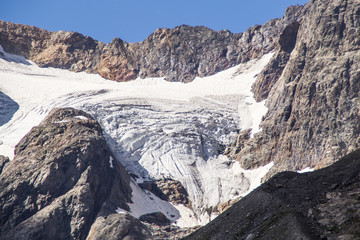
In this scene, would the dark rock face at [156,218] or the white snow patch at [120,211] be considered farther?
the dark rock face at [156,218]

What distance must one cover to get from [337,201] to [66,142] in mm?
66206

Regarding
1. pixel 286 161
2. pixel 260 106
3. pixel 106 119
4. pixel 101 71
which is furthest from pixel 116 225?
pixel 101 71

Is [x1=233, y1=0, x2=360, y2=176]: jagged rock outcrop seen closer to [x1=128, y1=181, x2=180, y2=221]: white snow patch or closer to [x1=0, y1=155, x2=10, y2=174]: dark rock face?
[x1=128, y1=181, x2=180, y2=221]: white snow patch

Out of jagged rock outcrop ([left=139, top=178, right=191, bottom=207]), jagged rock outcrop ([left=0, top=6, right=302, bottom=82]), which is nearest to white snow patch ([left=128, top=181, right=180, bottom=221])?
jagged rock outcrop ([left=139, top=178, right=191, bottom=207])

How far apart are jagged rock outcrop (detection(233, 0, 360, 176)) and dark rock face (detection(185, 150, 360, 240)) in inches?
1657

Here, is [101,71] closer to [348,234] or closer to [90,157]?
[90,157]

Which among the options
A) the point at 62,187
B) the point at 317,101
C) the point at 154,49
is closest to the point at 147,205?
the point at 62,187

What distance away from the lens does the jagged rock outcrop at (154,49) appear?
6388 inches

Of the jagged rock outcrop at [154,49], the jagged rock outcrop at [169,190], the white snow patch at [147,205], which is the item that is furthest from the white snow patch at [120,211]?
the jagged rock outcrop at [154,49]

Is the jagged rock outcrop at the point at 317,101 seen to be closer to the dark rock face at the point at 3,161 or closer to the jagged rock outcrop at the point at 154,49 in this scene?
the dark rock face at the point at 3,161

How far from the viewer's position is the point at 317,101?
91500 mm

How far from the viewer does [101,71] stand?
169375mm

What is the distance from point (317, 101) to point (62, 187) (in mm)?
51588

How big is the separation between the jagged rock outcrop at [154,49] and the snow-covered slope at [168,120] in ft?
26.9
